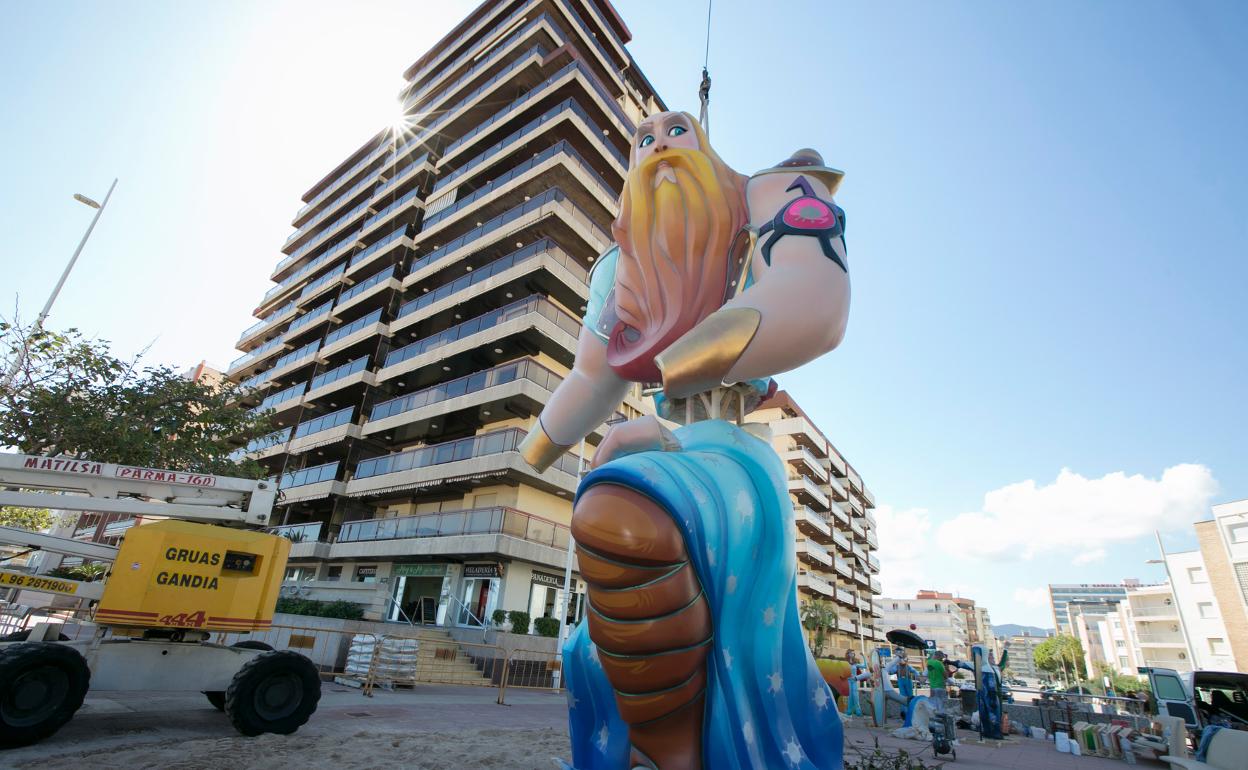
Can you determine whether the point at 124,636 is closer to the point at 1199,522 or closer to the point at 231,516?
the point at 231,516

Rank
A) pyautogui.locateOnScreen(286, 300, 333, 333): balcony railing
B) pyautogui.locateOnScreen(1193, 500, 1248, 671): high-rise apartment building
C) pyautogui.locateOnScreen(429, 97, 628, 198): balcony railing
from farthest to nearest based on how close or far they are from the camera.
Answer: pyautogui.locateOnScreen(1193, 500, 1248, 671): high-rise apartment building, pyautogui.locateOnScreen(286, 300, 333, 333): balcony railing, pyautogui.locateOnScreen(429, 97, 628, 198): balcony railing

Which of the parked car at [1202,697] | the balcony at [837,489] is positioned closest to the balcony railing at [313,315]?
the parked car at [1202,697]

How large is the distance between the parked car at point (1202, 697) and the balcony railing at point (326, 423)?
1044 inches

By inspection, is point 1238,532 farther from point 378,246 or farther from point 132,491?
point 378,246

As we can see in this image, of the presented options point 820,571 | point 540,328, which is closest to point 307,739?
point 540,328

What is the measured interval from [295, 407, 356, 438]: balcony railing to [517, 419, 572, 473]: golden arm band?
931 inches

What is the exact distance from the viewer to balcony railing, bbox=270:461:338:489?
25.0 metres

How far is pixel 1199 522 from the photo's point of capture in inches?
1476

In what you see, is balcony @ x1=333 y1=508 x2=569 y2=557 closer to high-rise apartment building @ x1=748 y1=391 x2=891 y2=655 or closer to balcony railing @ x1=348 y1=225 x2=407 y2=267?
balcony railing @ x1=348 y1=225 x2=407 y2=267

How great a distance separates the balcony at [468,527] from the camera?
18.5m

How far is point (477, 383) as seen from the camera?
21.4 metres

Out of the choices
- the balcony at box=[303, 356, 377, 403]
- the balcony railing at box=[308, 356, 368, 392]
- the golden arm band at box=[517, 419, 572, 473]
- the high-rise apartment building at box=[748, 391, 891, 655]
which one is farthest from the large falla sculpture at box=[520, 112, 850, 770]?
the high-rise apartment building at box=[748, 391, 891, 655]

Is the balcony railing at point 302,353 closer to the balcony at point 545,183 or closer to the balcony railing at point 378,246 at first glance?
the balcony railing at point 378,246

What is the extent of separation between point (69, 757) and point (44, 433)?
35.7ft
